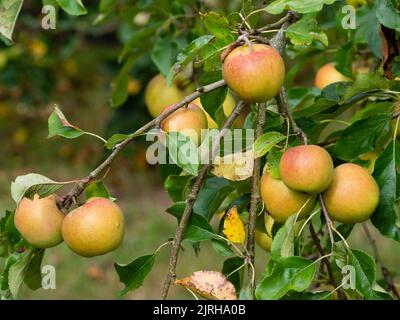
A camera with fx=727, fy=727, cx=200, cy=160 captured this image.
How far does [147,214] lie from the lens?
2961mm

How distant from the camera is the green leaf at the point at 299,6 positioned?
0.83 meters

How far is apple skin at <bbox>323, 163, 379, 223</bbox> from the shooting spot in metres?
0.86

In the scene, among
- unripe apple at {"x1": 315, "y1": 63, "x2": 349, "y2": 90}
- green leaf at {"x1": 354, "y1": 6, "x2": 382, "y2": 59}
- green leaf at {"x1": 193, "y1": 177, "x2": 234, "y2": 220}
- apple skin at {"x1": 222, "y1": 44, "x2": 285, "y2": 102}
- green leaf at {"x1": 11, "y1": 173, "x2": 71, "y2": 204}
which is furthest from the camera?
unripe apple at {"x1": 315, "y1": 63, "x2": 349, "y2": 90}

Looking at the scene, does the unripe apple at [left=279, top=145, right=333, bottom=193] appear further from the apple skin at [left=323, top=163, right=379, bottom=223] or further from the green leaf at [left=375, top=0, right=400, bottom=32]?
the green leaf at [left=375, top=0, right=400, bottom=32]

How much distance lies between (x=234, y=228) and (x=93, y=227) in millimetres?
178

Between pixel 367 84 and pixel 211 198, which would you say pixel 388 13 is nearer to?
pixel 367 84

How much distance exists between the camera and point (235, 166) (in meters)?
0.92

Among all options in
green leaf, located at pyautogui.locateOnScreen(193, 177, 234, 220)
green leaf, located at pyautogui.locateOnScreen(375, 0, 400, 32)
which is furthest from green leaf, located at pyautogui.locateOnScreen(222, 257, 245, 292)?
green leaf, located at pyautogui.locateOnScreen(375, 0, 400, 32)

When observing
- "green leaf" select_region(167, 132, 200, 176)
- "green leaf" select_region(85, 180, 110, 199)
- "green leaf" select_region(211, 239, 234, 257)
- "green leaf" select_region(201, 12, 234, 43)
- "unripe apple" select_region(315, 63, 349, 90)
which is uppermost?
"green leaf" select_region(201, 12, 234, 43)

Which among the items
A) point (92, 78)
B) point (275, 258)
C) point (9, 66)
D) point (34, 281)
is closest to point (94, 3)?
point (9, 66)

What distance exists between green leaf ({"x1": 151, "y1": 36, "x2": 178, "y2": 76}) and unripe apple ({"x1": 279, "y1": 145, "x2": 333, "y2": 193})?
556 mm

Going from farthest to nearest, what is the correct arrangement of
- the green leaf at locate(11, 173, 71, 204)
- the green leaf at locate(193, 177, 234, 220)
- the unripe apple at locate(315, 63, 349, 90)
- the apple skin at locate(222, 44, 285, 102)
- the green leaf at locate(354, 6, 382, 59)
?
the unripe apple at locate(315, 63, 349, 90)
the green leaf at locate(354, 6, 382, 59)
the green leaf at locate(193, 177, 234, 220)
the green leaf at locate(11, 173, 71, 204)
the apple skin at locate(222, 44, 285, 102)
